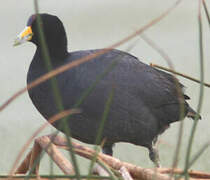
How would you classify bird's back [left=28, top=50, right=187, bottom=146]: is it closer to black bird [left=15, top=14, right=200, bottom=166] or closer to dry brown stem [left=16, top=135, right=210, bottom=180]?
black bird [left=15, top=14, right=200, bottom=166]

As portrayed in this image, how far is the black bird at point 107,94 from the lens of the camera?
0.78 meters

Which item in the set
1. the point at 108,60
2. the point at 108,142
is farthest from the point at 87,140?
the point at 108,60

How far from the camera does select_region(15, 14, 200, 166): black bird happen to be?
78 centimetres

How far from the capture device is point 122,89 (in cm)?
83

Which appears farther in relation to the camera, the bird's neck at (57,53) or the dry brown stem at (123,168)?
the bird's neck at (57,53)

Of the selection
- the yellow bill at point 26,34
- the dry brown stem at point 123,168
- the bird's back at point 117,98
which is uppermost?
the yellow bill at point 26,34

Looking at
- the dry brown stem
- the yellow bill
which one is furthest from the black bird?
the dry brown stem

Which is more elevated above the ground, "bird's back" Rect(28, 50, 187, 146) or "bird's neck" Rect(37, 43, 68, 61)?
"bird's neck" Rect(37, 43, 68, 61)

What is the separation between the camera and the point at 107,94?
789mm

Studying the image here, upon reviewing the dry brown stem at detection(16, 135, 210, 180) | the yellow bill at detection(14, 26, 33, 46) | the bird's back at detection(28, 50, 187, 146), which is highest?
the yellow bill at detection(14, 26, 33, 46)

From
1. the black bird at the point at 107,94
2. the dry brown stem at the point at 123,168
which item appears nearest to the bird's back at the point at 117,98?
the black bird at the point at 107,94

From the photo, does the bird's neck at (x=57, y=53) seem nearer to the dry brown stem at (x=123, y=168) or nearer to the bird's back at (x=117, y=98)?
the bird's back at (x=117, y=98)

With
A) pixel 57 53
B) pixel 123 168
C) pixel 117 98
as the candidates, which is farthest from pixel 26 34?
pixel 123 168

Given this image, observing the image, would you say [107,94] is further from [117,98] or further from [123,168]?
[123,168]
